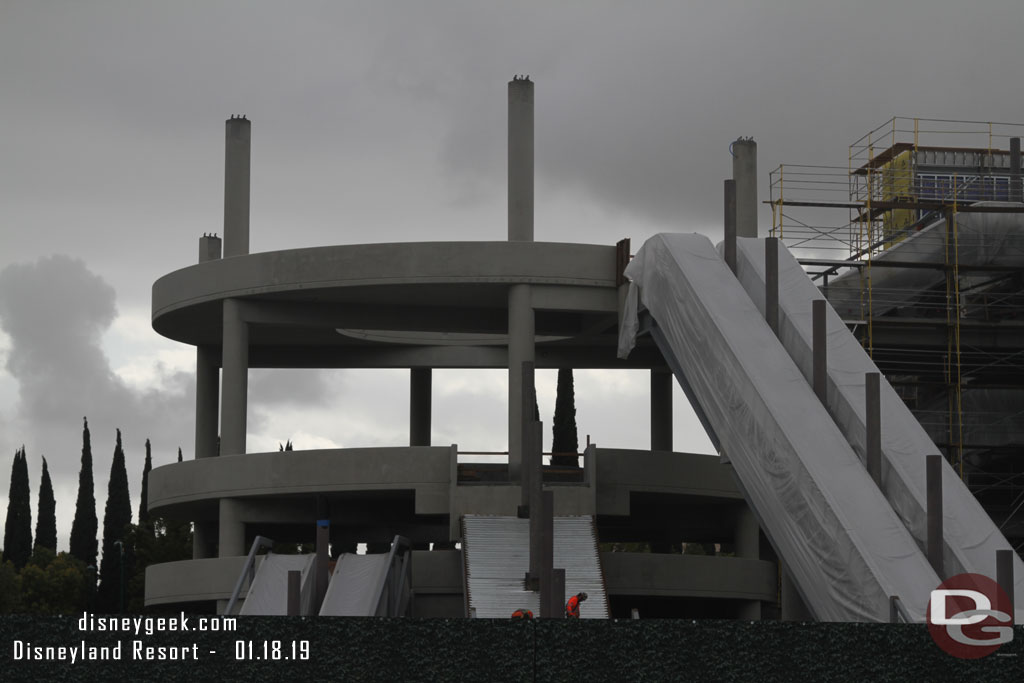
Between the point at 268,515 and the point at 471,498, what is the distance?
18.3 ft

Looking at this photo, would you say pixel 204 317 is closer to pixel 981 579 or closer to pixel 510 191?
pixel 510 191

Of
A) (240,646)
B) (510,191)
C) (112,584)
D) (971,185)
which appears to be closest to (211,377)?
(510,191)

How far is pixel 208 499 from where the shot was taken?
112 ft

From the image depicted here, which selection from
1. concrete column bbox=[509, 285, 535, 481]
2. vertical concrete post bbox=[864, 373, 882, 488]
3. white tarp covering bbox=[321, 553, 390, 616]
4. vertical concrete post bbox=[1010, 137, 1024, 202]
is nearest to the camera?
vertical concrete post bbox=[864, 373, 882, 488]

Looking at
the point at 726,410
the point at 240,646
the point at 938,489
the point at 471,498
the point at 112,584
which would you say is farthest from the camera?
the point at 112,584

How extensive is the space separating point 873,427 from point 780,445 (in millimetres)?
1631

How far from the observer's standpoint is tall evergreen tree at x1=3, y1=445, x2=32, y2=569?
76000 mm

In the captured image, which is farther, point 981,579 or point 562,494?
point 562,494

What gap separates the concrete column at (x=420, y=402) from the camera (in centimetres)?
4403

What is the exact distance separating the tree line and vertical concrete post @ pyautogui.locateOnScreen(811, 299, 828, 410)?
41.2 meters

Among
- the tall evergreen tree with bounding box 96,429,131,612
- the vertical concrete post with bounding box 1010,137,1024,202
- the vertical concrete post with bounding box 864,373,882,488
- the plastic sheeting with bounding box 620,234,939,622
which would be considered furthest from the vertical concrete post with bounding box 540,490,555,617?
the tall evergreen tree with bounding box 96,429,131,612

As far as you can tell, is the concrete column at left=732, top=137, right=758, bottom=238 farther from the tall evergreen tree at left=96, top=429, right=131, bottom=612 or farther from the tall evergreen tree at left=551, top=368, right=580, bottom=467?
the tall evergreen tree at left=96, top=429, right=131, bottom=612

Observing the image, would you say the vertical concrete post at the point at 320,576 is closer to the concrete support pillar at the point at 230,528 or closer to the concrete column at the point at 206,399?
the concrete support pillar at the point at 230,528

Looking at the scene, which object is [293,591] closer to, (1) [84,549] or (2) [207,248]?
(2) [207,248]
